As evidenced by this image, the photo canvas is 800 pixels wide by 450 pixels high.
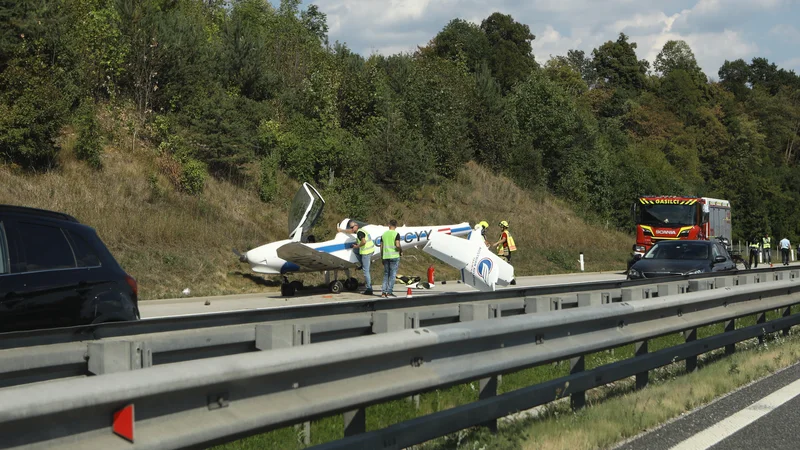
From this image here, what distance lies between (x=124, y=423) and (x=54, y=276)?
537 centimetres

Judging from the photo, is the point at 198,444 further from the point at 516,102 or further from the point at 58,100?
the point at 516,102

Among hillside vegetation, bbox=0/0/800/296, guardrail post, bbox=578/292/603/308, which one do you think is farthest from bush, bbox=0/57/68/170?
guardrail post, bbox=578/292/603/308

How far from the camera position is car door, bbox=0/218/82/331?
8.18 metres

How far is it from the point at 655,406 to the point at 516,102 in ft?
182

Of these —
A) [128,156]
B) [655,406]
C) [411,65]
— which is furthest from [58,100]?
[411,65]

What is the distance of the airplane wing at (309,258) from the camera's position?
77.4 feet

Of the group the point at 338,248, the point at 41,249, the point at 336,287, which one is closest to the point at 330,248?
the point at 338,248

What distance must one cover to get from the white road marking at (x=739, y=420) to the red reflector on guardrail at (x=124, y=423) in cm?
426

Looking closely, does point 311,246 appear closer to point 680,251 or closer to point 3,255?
point 680,251

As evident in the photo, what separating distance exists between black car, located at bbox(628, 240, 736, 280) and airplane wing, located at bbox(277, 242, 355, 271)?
7.05 m

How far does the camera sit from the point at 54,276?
8.57 m

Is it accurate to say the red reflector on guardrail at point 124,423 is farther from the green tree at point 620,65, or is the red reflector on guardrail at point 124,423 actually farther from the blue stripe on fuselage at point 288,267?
the green tree at point 620,65

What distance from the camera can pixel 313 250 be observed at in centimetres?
2362

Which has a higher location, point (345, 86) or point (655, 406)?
point (345, 86)
